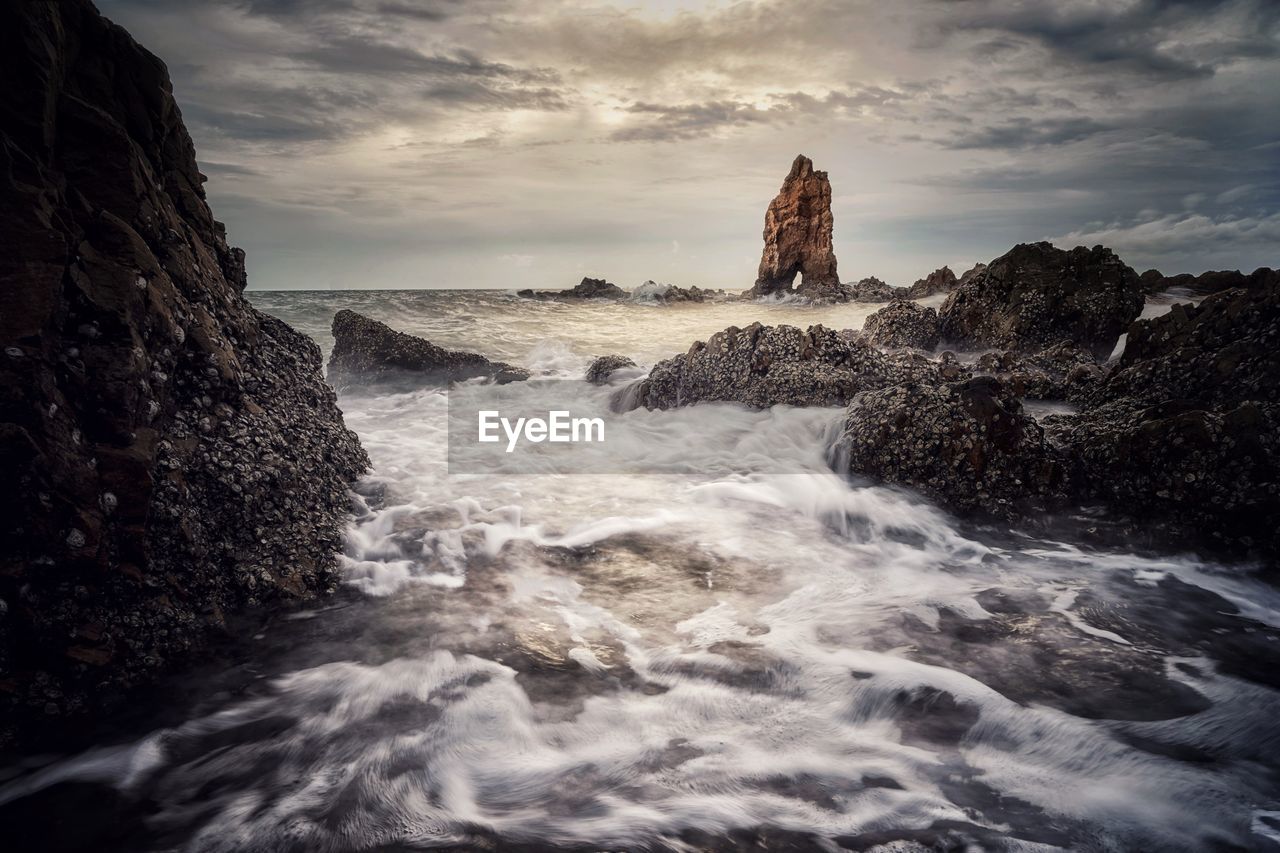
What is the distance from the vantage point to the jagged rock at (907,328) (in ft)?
39.4

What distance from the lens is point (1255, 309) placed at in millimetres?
5906

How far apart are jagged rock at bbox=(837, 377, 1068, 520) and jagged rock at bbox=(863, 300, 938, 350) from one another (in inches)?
265

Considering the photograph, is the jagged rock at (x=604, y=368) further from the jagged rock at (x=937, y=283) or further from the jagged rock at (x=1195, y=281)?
the jagged rock at (x=937, y=283)

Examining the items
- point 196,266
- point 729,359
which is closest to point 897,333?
point 729,359

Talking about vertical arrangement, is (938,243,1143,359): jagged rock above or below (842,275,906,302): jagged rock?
below

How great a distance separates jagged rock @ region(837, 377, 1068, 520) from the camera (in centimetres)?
539

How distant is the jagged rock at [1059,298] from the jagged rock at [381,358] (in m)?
9.43

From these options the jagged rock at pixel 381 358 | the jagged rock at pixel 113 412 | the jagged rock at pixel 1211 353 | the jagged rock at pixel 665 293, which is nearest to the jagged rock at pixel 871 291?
the jagged rock at pixel 665 293

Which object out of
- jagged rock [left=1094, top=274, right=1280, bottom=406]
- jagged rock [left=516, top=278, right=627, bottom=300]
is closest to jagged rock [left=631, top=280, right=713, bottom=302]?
jagged rock [left=516, top=278, right=627, bottom=300]

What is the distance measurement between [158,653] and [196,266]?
8.87 feet

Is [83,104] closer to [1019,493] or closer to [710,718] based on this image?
[710,718]

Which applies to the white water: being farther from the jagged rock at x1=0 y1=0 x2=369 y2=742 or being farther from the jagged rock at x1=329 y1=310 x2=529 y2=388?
the jagged rock at x1=329 y1=310 x2=529 y2=388

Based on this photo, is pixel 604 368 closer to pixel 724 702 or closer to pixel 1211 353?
pixel 1211 353

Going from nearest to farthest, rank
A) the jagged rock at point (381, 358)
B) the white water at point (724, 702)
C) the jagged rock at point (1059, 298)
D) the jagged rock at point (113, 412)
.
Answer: the white water at point (724, 702)
the jagged rock at point (113, 412)
the jagged rock at point (1059, 298)
the jagged rock at point (381, 358)
